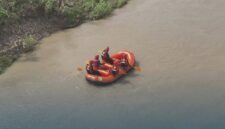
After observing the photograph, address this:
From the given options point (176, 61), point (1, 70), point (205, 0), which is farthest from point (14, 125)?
point (205, 0)

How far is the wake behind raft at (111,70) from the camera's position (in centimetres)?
1756

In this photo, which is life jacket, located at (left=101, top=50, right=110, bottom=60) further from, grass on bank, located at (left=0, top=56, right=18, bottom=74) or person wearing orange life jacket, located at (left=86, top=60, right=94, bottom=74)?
grass on bank, located at (left=0, top=56, right=18, bottom=74)

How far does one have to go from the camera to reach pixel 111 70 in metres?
17.7

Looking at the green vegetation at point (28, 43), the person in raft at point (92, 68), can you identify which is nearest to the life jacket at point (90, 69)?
the person in raft at point (92, 68)

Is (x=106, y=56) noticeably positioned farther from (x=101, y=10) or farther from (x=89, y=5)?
(x=89, y=5)

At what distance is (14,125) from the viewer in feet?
52.4

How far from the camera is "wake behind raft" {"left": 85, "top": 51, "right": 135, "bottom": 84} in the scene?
17.6m

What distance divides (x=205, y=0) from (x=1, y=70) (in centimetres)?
1032

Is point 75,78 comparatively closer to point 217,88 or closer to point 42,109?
point 42,109

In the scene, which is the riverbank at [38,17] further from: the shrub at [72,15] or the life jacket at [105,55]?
the life jacket at [105,55]

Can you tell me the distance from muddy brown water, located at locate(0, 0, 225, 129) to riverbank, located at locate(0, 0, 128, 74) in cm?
57

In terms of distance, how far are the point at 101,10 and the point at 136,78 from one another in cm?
645

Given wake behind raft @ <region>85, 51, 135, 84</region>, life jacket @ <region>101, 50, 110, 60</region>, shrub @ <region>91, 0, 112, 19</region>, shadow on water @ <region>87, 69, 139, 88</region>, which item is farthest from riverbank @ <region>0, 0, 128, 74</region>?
shadow on water @ <region>87, 69, 139, 88</region>

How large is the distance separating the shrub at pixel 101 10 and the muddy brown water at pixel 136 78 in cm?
53
